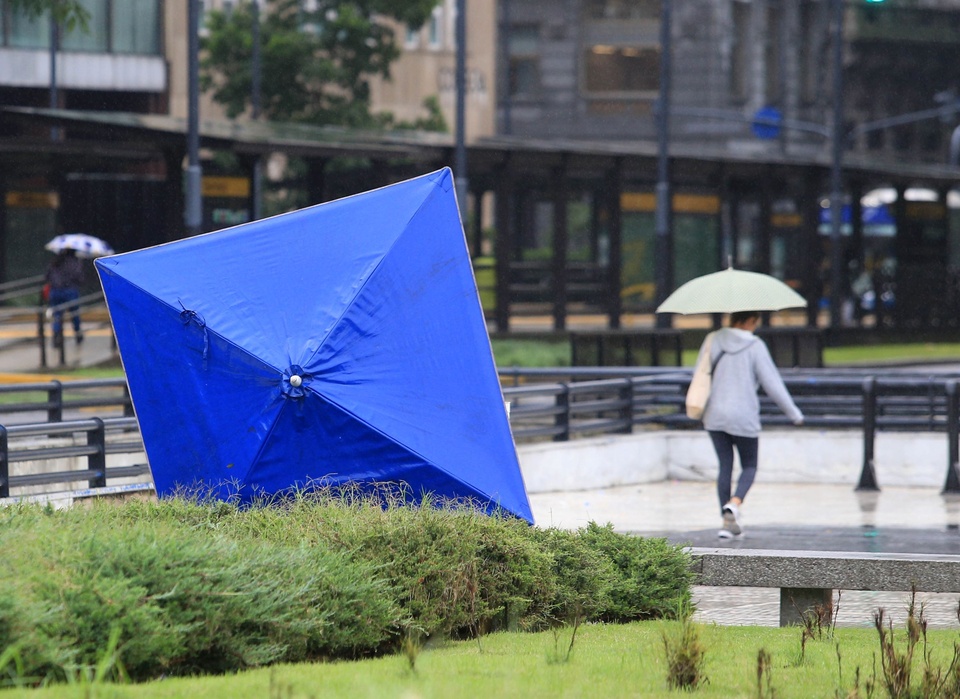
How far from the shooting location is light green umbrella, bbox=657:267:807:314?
37.3 feet

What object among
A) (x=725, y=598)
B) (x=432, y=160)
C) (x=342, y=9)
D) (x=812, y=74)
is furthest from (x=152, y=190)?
(x=812, y=74)

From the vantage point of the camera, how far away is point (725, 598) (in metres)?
9.62

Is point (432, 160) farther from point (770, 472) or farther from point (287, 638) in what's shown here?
point (287, 638)

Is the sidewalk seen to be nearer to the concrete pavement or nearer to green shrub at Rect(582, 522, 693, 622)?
the concrete pavement

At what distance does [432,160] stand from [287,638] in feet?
75.2

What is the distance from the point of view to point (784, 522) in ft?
41.3

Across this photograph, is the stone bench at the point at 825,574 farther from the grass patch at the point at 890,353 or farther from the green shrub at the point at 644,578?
the grass patch at the point at 890,353

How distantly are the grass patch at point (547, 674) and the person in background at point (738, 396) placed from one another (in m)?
3.96

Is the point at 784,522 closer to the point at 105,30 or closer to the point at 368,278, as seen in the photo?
the point at 368,278

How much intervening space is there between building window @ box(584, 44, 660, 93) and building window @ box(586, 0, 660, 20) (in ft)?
4.12

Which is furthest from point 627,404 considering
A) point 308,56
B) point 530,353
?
point 308,56

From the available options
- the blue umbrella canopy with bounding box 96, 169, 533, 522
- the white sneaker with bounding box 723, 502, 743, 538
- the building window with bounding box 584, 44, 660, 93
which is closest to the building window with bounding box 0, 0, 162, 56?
the building window with bounding box 584, 44, 660, 93

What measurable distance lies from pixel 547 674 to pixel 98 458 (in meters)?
7.03

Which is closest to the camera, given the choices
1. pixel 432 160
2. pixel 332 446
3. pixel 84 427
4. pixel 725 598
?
pixel 332 446
